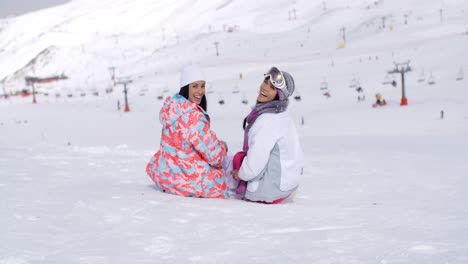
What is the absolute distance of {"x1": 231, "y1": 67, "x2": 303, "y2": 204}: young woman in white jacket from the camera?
4.22 metres

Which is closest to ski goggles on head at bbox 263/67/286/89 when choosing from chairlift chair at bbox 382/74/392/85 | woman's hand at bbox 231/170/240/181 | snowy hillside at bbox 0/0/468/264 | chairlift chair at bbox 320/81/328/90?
woman's hand at bbox 231/170/240/181

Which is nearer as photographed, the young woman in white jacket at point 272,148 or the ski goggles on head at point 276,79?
the young woman in white jacket at point 272,148

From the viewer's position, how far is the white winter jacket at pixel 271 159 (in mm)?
4211

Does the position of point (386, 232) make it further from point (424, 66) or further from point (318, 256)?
point (424, 66)

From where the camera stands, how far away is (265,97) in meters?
4.39

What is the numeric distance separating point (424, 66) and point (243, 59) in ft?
78.6

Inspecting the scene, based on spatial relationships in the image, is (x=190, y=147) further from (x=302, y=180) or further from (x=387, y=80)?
(x=387, y=80)

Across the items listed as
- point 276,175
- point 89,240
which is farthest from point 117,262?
point 276,175

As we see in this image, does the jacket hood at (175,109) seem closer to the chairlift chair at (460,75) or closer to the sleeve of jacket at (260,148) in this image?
the sleeve of jacket at (260,148)

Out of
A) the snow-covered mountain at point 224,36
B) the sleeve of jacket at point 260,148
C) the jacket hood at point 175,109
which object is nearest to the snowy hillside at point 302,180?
the sleeve of jacket at point 260,148

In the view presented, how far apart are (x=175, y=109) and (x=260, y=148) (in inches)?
30.4

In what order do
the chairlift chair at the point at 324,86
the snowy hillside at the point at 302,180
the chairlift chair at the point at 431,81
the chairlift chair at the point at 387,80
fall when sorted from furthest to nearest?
1. the chairlift chair at the point at 324,86
2. the chairlift chair at the point at 387,80
3. the chairlift chair at the point at 431,81
4. the snowy hillside at the point at 302,180

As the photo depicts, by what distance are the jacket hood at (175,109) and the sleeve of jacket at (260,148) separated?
1.85 ft

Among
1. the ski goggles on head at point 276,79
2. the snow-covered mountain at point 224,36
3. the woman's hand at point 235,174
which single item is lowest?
the woman's hand at point 235,174
